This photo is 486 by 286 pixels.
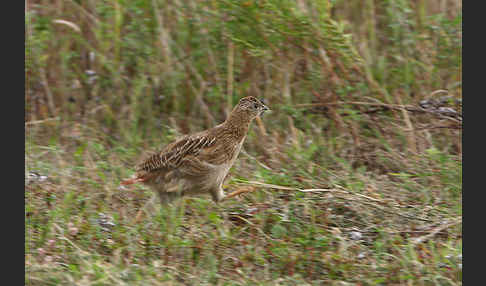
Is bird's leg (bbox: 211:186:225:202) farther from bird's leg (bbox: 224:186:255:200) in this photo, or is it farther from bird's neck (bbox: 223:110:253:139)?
bird's neck (bbox: 223:110:253:139)

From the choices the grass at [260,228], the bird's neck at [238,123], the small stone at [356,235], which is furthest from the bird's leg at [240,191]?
the small stone at [356,235]

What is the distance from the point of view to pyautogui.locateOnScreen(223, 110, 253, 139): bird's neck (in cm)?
575

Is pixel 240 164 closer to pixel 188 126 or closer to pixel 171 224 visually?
pixel 188 126

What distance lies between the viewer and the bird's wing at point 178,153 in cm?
554

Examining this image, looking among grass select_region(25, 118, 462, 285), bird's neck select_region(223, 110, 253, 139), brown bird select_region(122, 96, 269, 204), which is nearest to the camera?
grass select_region(25, 118, 462, 285)

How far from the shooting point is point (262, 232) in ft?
17.4

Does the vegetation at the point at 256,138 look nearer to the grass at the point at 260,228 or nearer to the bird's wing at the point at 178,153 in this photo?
the grass at the point at 260,228

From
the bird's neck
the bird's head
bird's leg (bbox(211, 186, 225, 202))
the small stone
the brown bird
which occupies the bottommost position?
the small stone

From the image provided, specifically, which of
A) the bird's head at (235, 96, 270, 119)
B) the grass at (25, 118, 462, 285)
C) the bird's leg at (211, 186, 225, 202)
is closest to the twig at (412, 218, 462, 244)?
the grass at (25, 118, 462, 285)

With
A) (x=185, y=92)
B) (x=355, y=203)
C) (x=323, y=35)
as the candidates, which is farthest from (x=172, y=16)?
(x=355, y=203)

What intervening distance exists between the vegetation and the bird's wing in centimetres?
32

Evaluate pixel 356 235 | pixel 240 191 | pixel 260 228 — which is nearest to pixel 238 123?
pixel 240 191

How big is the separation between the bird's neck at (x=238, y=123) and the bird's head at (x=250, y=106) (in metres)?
0.04

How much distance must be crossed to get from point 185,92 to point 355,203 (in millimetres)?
2684
